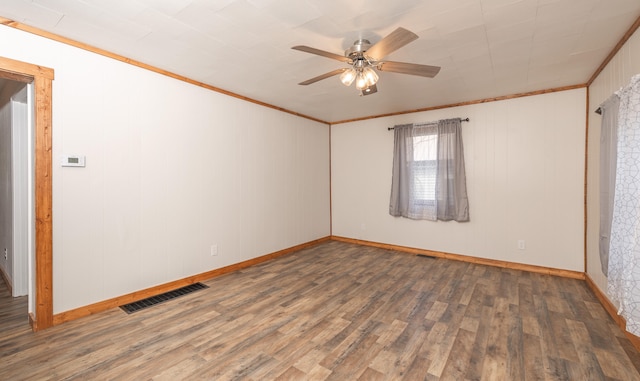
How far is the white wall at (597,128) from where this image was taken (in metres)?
2.30

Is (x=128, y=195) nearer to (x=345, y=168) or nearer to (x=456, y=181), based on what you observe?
(x=345, y=168)

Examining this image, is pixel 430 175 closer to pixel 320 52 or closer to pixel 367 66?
pixel 367 66

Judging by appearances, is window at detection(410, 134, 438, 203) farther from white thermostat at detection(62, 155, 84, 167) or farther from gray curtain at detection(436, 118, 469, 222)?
white thermostat at detection(62, 155, 84, 167)

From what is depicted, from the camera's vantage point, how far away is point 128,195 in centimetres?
281

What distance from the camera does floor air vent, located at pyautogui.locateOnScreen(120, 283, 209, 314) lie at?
2668 millimetres

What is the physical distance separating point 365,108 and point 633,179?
337 centimetres

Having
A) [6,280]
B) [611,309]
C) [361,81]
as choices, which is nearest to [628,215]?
[611,309]

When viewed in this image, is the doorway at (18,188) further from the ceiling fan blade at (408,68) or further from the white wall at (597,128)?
the white wall at (597,128)

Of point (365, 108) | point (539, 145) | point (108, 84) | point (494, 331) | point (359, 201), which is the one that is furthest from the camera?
point (359, 201)

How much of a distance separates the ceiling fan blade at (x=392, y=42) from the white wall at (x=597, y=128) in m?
1.90

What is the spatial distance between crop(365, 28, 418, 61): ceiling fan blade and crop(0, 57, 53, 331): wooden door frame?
2.72 metres

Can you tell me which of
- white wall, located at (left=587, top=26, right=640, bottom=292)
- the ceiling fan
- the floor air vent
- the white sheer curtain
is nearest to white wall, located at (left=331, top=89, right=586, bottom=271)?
white wall, located at (left=587, top=26, right=640, bottom=292)

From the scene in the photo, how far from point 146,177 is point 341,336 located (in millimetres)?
2558

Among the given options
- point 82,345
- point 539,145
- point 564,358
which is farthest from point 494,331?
point 82,345
